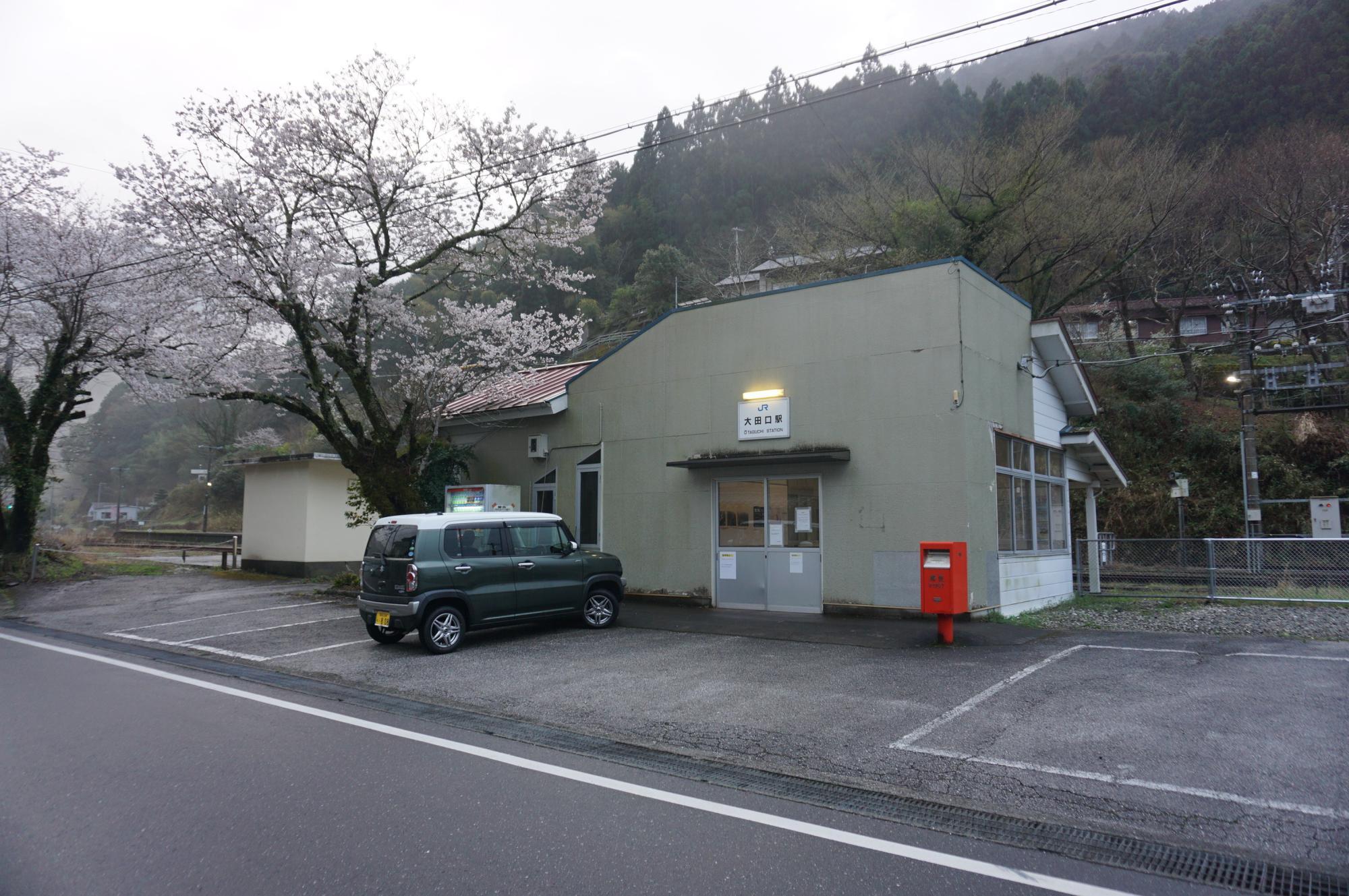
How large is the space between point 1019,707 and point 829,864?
403 cm

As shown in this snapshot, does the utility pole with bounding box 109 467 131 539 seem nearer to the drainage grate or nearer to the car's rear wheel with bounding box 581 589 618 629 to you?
the car's rear wheel with bounding box 581 589 618 629

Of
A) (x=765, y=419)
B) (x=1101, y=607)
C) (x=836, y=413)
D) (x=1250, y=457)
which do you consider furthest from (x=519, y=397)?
(x=1250, y=457)

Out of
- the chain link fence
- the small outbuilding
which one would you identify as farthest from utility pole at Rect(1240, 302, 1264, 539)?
the small outbuilding

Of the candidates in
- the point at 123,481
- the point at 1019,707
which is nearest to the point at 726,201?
the point at 1019,707

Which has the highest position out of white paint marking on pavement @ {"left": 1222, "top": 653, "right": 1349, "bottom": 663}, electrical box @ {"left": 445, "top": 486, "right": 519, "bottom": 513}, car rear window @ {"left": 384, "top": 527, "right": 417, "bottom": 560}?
electrical box @ {"left": 445, "top": 486, "right": 519, "bottom": 513}

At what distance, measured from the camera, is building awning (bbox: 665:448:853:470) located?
13.0m

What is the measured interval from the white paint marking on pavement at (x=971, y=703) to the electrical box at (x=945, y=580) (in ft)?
4.17

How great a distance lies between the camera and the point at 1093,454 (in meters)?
17.5

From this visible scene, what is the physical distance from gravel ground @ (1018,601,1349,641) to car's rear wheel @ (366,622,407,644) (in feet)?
31.6

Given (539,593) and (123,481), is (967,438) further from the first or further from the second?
(123,481)

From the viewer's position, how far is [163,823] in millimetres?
4500

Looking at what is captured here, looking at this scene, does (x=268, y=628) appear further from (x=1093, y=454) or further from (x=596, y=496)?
(x=1093, y=454)

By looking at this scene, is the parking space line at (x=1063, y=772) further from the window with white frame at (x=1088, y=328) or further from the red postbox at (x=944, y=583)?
the window with white frame at (x=1088, y=328)

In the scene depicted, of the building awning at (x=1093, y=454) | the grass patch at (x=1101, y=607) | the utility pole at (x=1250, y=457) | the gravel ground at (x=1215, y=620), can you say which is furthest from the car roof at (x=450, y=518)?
the utility pole at (x=1250, y=457)
